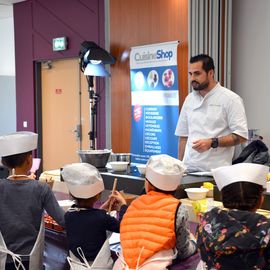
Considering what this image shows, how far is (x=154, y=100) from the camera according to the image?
183 inches

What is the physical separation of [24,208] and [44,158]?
4885mm

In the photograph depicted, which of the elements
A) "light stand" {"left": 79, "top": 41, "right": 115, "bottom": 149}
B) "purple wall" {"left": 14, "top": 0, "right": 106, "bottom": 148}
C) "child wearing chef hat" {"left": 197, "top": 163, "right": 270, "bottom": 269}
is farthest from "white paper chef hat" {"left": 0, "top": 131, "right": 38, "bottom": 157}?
"purple wall" {"left": 14, "top": 0, "right": 106, "bottom": 148}

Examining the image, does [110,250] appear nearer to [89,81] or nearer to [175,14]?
[175,14]

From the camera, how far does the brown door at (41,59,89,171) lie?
236 inches

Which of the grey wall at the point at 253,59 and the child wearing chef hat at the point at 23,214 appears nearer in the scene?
the child wearing chef hat at the point at 23,214

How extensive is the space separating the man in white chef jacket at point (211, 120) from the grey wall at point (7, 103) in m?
5.53

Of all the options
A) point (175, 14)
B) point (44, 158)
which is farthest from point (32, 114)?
point (175, 14)

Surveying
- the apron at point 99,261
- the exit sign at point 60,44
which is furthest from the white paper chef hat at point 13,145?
the exit sign at point 60,44

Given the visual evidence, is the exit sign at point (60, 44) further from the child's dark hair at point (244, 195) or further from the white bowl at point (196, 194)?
the child's dark hair at point (244, 195)

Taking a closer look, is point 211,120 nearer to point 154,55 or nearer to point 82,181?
point 82,181

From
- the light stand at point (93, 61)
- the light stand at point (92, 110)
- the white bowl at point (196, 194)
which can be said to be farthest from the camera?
the light stand at point (92, 110)

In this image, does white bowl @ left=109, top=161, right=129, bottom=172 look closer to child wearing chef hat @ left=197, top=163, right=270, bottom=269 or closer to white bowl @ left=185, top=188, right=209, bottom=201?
white bowl @ left=185, top=188, right=209, bottom=201

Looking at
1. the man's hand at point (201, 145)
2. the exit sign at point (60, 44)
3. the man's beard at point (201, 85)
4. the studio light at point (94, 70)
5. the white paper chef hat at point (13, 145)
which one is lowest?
the man's hand at point (201, 145)

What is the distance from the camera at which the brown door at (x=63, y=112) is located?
5996mm
